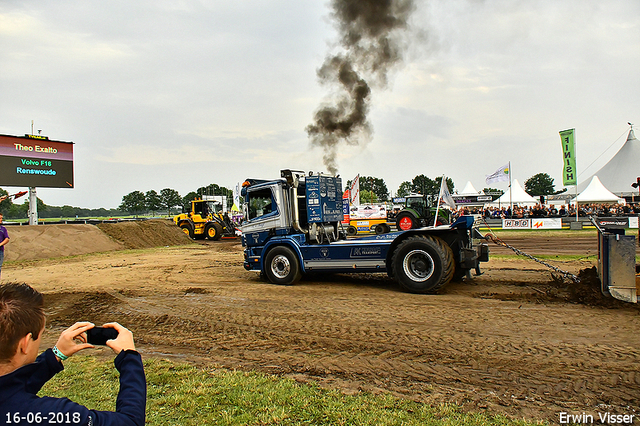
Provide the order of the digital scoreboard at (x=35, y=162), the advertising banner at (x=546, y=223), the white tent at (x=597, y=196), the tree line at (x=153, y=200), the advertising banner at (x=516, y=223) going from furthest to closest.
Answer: the tree line at (x=153, y=200), the white tent at (x=597, y=196), the advertising banner at (x=516, y=223), the advertising banner at (x=546, y=223), the digital scoreboard at (x=35, y=162)

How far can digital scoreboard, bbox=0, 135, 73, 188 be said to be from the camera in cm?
2023

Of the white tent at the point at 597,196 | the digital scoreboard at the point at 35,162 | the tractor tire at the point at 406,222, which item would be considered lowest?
the tractor tire at the point at 406,222

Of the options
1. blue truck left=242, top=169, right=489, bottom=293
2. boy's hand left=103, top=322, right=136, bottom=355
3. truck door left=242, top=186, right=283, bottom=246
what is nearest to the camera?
boy's hand left=103, top=322, right=136, bottom=355

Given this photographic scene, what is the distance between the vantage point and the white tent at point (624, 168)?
44.6 m

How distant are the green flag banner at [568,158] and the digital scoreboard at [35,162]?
94.1 ft

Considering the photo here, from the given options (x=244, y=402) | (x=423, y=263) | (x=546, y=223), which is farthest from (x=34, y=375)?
(x=546, y=223)

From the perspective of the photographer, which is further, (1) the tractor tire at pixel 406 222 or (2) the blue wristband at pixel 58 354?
(1) the tractor tire at pixel 406 222

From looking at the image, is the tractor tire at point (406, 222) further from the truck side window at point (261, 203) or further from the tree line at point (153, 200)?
the tree line at point (153, 200)

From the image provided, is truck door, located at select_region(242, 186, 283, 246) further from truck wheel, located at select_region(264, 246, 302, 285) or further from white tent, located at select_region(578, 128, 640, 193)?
white tent, located at select_region(578, 128, 640, 193)

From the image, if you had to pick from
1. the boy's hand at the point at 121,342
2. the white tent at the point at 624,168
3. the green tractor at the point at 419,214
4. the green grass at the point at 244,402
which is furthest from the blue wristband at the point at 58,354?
the white tent at the point at 624,168

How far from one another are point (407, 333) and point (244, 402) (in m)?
2.88

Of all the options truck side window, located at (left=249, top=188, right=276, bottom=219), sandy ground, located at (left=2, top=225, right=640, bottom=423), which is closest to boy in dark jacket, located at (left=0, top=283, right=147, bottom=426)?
sandy ground, located at (left=2, top=225, right=640, bottom=423)

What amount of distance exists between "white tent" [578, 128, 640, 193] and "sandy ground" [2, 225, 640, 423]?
43.7 meters

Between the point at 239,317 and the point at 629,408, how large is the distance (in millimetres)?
5494
